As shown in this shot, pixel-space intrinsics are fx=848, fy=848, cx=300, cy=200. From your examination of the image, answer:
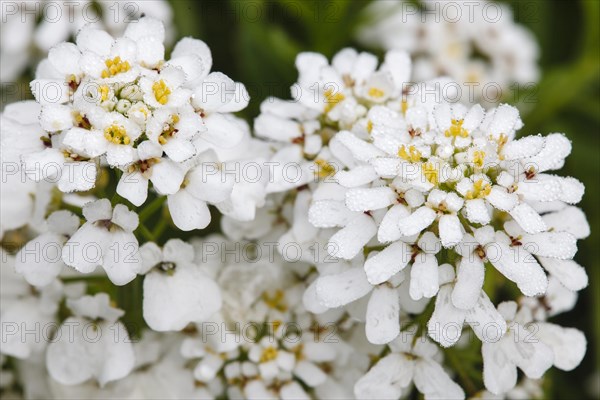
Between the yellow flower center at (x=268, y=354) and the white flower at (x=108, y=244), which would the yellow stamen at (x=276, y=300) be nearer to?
the yellow flower center at (x=268, y=354)

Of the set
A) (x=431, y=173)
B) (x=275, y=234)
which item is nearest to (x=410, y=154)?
(x=431, y=173)

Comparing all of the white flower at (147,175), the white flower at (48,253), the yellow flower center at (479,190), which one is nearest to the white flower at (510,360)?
the yellow flower center at (479,190)

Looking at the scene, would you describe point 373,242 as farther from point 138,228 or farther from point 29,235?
point 29,235

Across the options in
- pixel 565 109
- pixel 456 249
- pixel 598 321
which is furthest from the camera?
pixel 565 109

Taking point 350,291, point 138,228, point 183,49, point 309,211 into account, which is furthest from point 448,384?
point 183,49

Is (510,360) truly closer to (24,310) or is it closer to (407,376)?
(407,376)

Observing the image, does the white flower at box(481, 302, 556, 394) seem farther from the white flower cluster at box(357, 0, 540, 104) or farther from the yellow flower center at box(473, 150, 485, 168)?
the white flower cluster at box(357, 0, 540, 104)

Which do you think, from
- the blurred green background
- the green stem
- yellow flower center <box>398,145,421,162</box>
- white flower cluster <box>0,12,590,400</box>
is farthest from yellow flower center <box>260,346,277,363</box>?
the blurred green background
